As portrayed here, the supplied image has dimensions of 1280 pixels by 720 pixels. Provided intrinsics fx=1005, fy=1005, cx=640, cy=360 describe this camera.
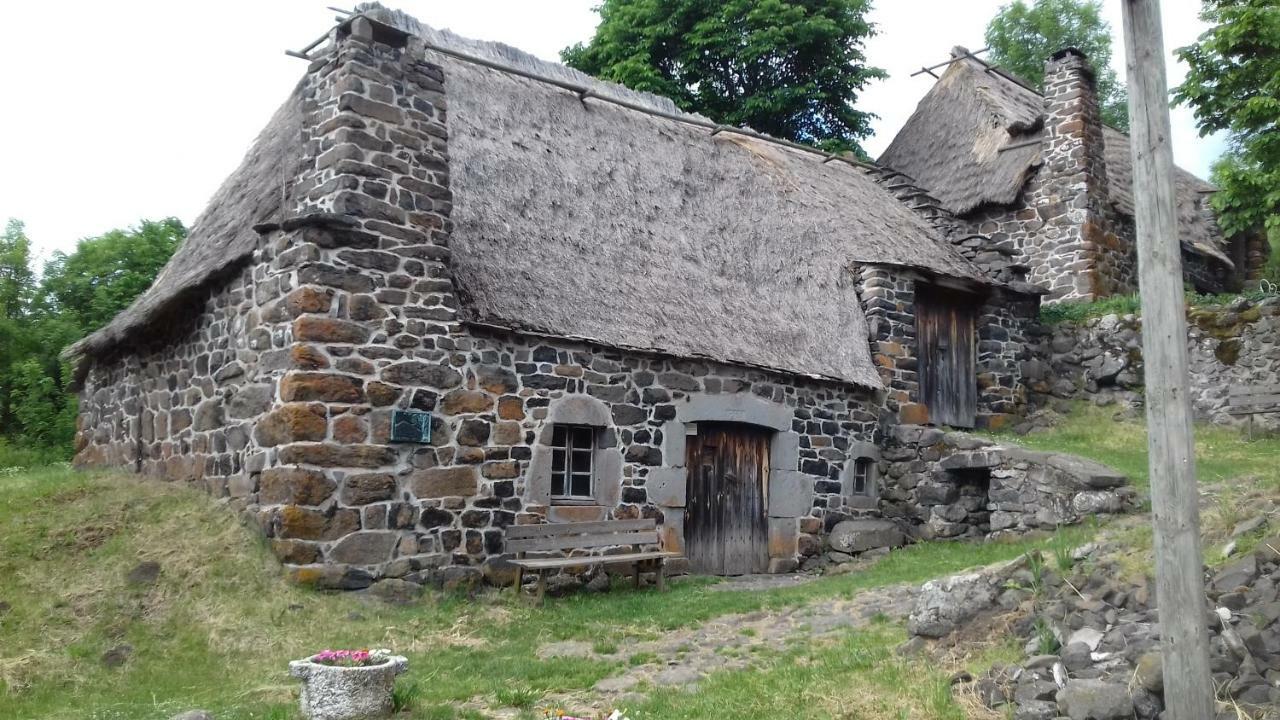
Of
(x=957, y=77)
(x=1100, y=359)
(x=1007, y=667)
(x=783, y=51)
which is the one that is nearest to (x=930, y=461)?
(x=1100, y=359)

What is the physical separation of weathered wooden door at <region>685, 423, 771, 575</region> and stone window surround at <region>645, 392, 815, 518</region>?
0.48ft

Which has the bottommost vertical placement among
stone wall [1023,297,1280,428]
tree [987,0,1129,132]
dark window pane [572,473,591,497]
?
dark window pane [572,473,591,497]

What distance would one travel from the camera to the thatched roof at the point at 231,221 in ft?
33.4

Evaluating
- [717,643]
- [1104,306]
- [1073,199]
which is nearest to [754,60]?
[1073,199]

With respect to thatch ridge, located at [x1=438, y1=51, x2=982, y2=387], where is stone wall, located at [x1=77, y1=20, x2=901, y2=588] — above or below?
below

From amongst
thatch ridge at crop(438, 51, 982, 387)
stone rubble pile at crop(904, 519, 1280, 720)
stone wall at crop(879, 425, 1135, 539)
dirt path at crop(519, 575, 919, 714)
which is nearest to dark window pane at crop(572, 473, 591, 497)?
thatch ridge at crop(438, 51, 982, 387)

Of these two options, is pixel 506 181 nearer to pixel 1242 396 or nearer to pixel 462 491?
pixel 462 491

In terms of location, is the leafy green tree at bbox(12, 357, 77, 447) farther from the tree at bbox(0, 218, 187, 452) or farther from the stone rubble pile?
the stone rubble pile

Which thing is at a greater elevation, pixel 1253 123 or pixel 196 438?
A: pixel 1253 123

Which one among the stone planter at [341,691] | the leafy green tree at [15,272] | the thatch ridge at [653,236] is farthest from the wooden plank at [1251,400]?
the leafy green tree at [15,272]

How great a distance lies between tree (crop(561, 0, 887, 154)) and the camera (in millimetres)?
24438

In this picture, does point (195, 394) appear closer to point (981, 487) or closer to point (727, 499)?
point (727, 499)

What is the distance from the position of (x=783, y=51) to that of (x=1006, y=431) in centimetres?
1258

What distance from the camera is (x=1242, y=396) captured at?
14.8m
